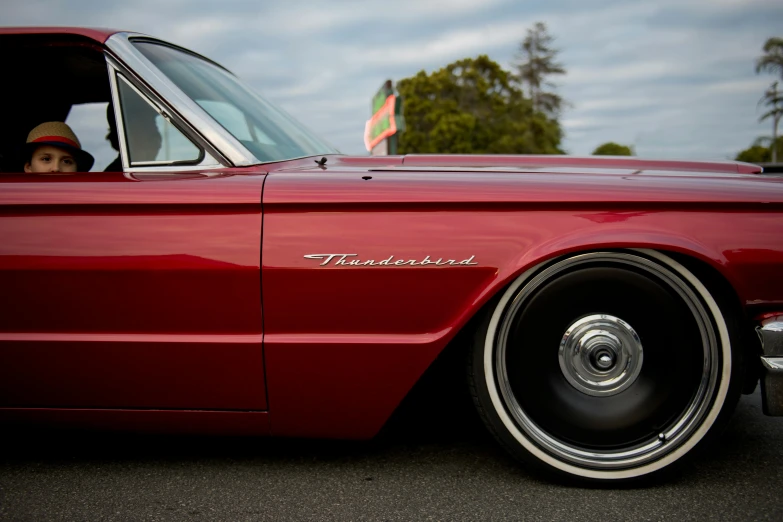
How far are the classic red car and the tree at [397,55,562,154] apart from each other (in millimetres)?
35551

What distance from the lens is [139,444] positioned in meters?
2.29

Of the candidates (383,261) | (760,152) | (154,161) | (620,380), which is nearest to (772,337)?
(620,380)

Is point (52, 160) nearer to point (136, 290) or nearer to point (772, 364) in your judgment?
point (136, 290)

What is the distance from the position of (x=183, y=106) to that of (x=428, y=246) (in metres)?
0.95

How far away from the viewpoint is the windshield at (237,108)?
223 centimetres

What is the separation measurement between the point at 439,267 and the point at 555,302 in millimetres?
373

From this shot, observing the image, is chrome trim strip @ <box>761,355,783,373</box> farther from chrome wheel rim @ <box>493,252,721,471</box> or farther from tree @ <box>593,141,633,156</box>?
tree @ <box>593,141,633,156</box>

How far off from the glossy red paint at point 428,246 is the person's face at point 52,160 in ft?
3.65

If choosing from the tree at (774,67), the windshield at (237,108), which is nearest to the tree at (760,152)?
the tree at (774,67)

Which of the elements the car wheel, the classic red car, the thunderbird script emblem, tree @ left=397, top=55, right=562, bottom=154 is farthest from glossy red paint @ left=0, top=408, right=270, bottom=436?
tree @ left=397, top=55, right=562, bottom=154

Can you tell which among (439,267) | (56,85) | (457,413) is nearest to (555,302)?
(439,267)

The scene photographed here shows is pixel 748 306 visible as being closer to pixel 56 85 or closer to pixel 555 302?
pixel 555 302

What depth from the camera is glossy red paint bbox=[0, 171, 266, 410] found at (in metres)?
1.87

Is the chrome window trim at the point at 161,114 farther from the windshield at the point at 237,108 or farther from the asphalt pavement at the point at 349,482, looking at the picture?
the asphalt pavement at the point at 349,482
